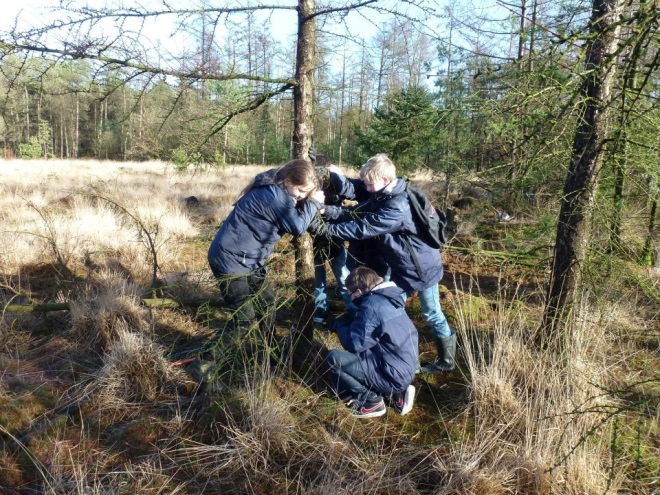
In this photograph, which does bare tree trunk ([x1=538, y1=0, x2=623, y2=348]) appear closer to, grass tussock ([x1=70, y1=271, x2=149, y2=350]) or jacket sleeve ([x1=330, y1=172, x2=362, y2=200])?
jacket sleeve ([x1=330, y1=172, x2=362, y2=200])

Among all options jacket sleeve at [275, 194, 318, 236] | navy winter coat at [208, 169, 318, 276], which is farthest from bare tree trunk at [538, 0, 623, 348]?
navy winter coat at [208, 169, 318, 276]

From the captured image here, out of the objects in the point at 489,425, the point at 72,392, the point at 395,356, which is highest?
the point at 395,356

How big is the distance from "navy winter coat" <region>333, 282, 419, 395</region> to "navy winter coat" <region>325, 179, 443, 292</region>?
440mm

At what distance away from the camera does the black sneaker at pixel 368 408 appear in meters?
2.70

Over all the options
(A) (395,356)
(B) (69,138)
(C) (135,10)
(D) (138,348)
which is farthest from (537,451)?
(B) (69,138)

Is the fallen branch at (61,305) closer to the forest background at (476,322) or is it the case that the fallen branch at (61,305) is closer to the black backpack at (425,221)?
the forest background at (476,322)

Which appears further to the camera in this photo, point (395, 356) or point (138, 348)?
point (138, 348)

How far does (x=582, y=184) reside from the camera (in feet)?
9.24

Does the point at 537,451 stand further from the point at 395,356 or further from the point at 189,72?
the point at 189,72

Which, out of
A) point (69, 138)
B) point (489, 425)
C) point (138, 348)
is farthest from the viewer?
point (69, 138)

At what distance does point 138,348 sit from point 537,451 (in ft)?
8.85

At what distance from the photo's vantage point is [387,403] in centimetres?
289

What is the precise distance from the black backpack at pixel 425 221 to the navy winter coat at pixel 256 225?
80cm

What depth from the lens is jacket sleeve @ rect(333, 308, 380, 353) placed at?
2.64 meters
